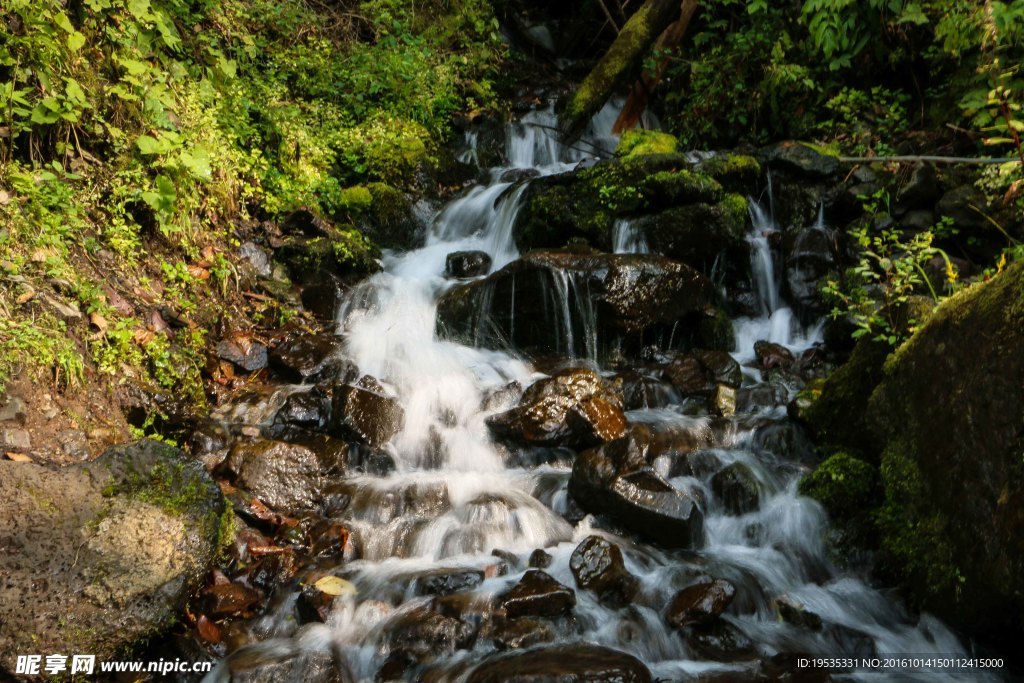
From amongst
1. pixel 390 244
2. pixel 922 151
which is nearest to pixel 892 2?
pixel 922 151

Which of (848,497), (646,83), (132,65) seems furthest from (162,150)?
(646,83)

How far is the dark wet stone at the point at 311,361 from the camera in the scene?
21.4 feet

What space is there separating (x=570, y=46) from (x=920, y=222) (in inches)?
421

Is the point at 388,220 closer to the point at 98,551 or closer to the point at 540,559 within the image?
the point at 540,559

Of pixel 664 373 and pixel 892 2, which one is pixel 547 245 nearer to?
pixel 664 373

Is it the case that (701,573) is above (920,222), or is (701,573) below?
below

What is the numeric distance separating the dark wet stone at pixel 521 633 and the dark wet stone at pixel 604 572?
0.49 metres

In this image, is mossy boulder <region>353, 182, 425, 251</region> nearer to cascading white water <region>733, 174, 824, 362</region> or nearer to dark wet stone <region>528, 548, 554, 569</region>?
cascading white water <region>733, 174, 824, 362</region>

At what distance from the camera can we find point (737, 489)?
202 inches

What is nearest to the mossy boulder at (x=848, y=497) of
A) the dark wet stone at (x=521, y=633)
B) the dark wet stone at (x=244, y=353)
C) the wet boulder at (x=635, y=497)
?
the wet boulder at (x=635, y=497)

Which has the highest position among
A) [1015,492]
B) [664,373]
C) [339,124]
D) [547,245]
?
[339,124]

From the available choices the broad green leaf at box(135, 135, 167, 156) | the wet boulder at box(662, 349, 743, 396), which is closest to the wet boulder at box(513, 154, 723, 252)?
the wet boulder at box(662, 349, 743, 396)

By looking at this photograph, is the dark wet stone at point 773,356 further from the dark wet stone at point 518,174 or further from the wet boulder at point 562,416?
the dark wet stone at point 518,174

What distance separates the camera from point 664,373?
23.7 feet
